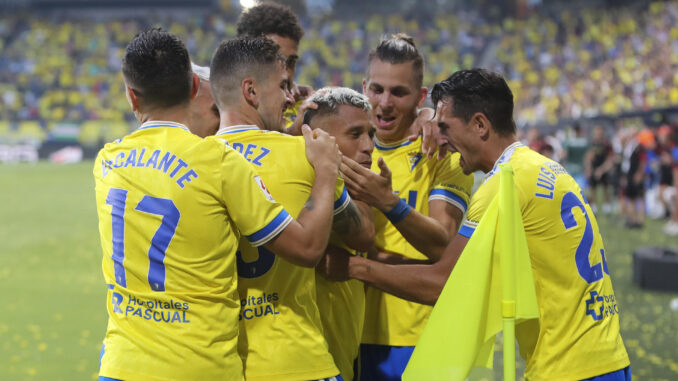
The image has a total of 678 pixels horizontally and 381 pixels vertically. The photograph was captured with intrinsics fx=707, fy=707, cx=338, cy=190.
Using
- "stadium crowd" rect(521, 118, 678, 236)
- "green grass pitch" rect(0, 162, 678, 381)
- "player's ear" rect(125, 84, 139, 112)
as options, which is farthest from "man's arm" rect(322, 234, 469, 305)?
"stadium crowd" rect(521, 118, 678, 236)

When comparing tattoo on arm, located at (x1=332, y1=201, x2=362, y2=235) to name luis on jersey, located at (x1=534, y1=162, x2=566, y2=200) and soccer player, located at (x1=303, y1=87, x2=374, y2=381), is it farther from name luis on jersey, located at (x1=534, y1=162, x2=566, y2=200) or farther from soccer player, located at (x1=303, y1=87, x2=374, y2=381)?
name luis on jersey, located at (x1=534, y1=162, x2=566, y2=200)

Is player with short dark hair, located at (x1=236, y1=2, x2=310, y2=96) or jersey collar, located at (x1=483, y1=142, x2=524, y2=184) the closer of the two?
jersey collar, located at (x1=483, y1=142, x2=524, y2=184)

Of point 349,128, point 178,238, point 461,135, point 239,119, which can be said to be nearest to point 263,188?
point 178,238

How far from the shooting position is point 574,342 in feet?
9.25

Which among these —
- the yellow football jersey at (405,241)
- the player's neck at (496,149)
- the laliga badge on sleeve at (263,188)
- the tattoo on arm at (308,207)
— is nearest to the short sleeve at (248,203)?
the laliga badge on sleeve at (263,188)

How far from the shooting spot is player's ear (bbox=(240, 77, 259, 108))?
2.83 meters

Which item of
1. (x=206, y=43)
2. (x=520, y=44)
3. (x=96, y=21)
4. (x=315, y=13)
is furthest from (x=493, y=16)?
(x=96, y=21)

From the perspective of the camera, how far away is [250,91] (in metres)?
2.84

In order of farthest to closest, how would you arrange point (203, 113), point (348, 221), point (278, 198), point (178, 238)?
point (203, 113) → point (348, 221) → point (278, 198) → point (178, 238)

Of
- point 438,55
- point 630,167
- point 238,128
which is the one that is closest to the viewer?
point 238,128

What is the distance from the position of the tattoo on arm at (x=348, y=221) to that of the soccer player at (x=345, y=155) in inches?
2.2

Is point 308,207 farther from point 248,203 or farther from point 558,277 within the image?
point 558,277

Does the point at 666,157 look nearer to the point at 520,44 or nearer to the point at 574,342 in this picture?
the point at 574,342

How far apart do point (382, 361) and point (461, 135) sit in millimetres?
1368
